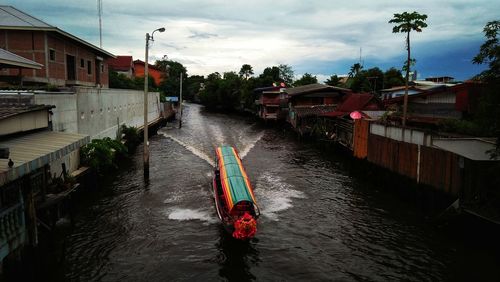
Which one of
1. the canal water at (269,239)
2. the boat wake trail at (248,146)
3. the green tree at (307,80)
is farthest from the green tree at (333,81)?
the canal water at (269,239)

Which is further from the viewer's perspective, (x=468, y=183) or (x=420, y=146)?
(x=420, y=146)

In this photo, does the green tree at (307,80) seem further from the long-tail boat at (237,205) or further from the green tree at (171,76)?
the long-tail boat at (237,205)

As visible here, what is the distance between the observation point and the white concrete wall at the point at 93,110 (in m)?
21.2

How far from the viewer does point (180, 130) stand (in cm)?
5981

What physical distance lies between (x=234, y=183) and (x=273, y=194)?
736 cm

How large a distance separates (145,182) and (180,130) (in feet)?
111

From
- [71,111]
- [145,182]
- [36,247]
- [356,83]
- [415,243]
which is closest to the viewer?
[36,247]

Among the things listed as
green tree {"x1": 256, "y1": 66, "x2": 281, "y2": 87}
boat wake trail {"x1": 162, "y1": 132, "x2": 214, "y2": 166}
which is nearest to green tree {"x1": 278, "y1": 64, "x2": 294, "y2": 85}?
green tree {"x1": 256, "y1": 66, "x2": 281, "y2": 87}

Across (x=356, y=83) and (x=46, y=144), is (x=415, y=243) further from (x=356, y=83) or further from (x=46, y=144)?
(x=356, y=83)

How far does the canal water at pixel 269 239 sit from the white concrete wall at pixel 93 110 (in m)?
4.66

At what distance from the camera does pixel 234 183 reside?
18.0 m

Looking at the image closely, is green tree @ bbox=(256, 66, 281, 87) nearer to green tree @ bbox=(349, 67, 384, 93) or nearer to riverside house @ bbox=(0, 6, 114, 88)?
green tree @ bbox=(349, 67, 384, 93)

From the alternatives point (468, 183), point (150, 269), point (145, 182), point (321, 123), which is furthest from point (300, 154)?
point (150, 269)

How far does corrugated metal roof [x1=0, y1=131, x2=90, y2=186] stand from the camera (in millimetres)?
10625
